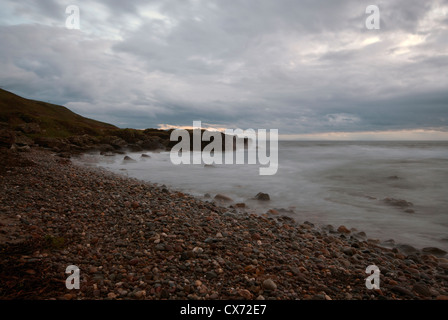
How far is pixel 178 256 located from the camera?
4.57m

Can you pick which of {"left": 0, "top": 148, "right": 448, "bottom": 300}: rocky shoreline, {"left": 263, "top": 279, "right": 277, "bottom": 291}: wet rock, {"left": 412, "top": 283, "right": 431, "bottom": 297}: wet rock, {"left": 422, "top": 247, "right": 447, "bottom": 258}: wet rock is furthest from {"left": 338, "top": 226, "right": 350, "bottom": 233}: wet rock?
{"left": 263, "top": 279, "right": 277, "bottom": 291}: wet rock

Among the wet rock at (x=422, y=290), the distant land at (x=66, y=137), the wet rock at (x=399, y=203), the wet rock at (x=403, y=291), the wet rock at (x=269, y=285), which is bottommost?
the wet rock at (x=422, y=290)

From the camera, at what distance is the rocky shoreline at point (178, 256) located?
11.9 feet

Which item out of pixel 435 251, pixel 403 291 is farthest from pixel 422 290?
pixel 435 251

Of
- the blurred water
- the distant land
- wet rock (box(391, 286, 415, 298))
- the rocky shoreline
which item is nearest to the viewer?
the rocky shoreline

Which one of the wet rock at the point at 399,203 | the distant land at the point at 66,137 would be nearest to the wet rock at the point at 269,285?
the wet rock at the point at 399,203

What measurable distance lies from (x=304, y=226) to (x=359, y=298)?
156 inches

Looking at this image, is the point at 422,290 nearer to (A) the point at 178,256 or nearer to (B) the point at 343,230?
(B) the point at 343,230

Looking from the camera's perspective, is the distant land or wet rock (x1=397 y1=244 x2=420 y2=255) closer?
wet rock (x1=397 y1=244 x2=420 y2=255)

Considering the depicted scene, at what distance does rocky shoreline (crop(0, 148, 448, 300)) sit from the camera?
3631 mm

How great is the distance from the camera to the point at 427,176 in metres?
20.0

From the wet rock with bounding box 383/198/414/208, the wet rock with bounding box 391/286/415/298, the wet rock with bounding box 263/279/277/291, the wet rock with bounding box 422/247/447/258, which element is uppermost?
the wet rock with bounding box 263/279/277/291

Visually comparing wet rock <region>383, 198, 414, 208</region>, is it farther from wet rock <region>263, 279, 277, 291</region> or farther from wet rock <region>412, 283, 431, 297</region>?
wet rock <region>263, 279, 277, 291</region>

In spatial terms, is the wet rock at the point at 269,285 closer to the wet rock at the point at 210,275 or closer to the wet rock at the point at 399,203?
the wet rock at the point at 210,275
